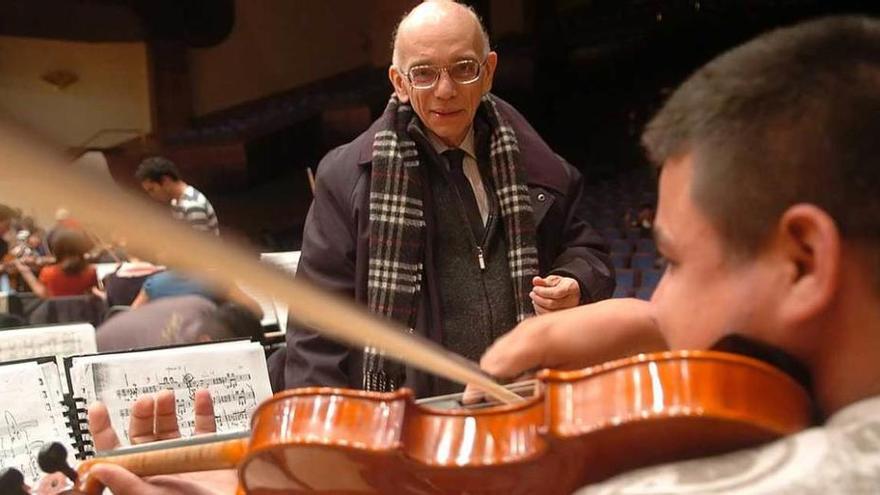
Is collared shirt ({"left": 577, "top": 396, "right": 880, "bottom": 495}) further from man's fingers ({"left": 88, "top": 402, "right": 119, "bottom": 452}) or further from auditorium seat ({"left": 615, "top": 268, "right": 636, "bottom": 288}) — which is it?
auditorium seat ({"left": 615, "top": 268, "right": 636, "bottom": 288})

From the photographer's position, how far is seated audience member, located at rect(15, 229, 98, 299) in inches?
121

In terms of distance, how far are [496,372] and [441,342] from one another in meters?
0.56

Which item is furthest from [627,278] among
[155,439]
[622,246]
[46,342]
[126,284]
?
[155,439]

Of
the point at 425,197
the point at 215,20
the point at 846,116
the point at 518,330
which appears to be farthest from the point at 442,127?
the point at 215,20

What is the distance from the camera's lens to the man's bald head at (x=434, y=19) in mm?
Result: 1443

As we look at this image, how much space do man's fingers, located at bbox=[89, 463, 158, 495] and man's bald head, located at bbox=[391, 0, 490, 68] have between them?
2.80 ft

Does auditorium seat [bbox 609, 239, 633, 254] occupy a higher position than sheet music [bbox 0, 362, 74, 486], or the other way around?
sheet music [bbox 0, 362, 74, 486]

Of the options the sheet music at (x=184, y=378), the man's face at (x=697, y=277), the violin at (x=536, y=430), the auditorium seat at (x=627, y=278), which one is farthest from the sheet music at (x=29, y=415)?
the auditorium seat at (x=627, y=278)

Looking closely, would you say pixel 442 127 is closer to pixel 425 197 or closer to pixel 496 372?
pixel 425 197

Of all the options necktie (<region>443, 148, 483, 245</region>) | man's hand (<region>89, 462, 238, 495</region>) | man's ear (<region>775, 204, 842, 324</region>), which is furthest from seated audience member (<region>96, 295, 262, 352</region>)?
man's ear (<region>775, 204, 842, 324</region>)

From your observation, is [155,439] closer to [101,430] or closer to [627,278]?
[101,430]

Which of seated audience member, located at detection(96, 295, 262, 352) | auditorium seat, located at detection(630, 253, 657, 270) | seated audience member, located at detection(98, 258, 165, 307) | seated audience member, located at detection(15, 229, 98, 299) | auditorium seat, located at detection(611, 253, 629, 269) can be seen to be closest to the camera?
seated audience member, located at detection(96, 295, 262, 352)

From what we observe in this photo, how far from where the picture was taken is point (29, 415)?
4.13 feet

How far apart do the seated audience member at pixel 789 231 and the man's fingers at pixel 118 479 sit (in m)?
0.48
